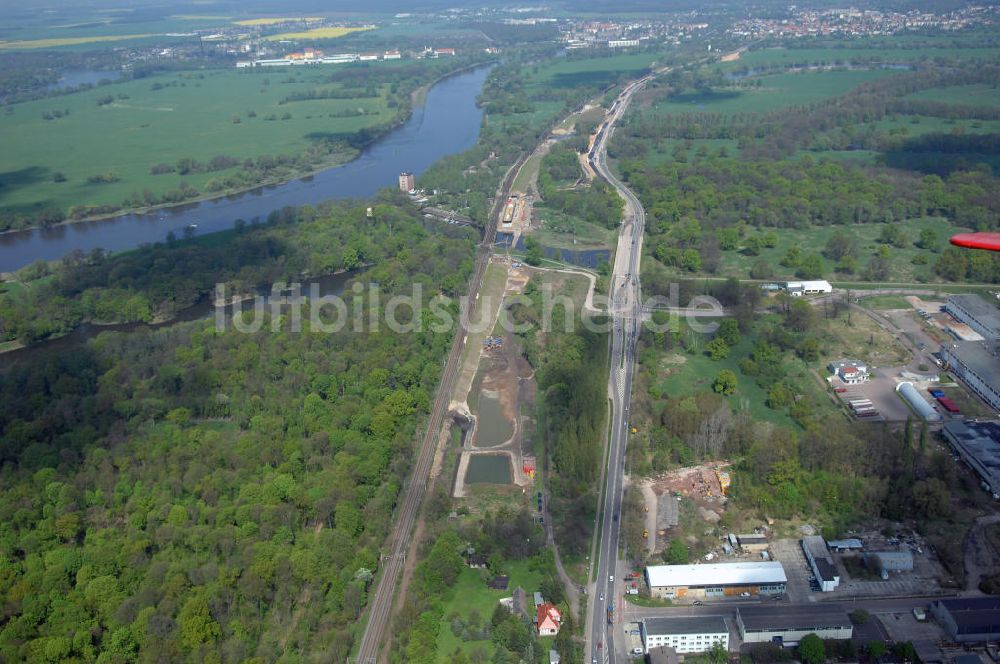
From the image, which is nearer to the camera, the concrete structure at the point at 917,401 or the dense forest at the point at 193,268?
the concrete structure at the point at 917,401

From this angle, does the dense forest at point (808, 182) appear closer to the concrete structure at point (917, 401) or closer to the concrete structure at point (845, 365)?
the concrete structure at point (845, 365)

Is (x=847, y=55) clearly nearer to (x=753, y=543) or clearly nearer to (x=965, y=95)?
(x=965, y=95)

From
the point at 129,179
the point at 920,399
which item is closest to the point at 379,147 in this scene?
the point at 129,179

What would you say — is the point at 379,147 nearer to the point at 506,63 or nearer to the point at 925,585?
the point at 506,63

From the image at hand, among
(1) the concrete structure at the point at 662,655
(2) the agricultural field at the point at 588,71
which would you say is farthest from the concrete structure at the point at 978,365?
(2) the agricultural field at the point at 588,71

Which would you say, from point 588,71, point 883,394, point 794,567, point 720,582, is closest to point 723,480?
point 794,567

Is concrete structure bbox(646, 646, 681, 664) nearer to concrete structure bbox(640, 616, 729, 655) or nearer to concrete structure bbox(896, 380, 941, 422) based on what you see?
concrete structure bbox(640, 616, 729, 655)
